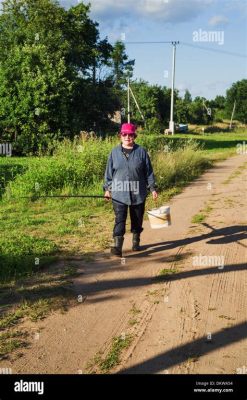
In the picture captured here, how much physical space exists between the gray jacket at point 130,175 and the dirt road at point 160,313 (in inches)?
35.0

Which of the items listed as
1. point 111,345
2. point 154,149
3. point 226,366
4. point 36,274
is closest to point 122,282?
point 36,274

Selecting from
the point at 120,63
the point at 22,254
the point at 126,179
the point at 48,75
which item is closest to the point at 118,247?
the point at 126,179

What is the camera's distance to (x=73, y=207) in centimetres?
1059

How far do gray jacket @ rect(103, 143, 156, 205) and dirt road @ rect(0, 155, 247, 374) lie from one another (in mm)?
890

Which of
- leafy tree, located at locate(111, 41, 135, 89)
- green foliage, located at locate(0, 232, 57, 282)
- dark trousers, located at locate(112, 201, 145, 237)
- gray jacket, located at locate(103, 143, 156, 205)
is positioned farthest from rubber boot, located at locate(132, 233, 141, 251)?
leafy tree, located at locate(111, 41, 135, 89)

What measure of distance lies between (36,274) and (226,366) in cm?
304

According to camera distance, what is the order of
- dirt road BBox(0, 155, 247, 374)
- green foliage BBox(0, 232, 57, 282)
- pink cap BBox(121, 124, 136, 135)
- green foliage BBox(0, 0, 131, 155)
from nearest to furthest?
1. dirt road BBox(0, 155, 247, 374)
2. green foliage BBox(0, 232, 57, 282)
3. pink cap BBox(121, 124, 136, 135)
4. green foliage BBox(0, 0, 131, 155)

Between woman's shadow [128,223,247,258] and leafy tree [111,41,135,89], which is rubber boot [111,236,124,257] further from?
leafy tree [111,41,135,89]

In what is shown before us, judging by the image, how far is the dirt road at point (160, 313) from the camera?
13.0 feet

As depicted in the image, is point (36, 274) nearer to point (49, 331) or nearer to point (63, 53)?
point (49, 331)

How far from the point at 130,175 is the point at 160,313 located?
2.51m

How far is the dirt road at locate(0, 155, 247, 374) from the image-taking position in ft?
13.0

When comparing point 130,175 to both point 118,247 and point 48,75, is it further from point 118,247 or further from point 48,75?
point 48,75

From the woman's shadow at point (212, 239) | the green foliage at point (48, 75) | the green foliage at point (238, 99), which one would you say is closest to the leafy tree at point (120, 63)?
the green foliage at point (238, 99)
